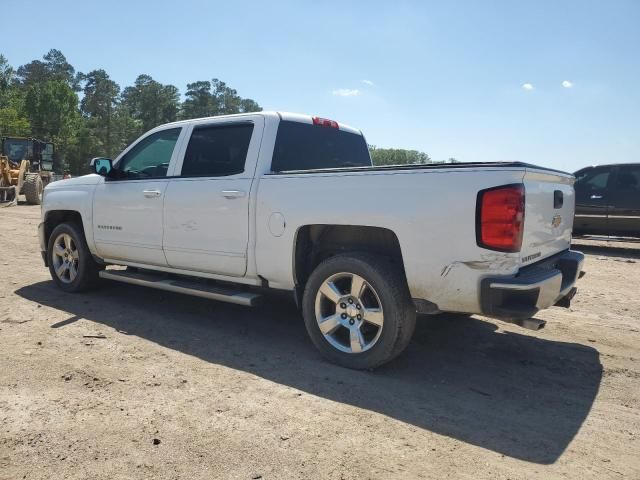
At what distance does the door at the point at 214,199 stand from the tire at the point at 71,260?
1515 millimetres

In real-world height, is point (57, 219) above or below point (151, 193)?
Answer: below

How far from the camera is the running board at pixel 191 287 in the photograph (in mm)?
4168

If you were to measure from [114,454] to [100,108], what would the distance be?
343ft

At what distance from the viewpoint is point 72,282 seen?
5809 millimetres

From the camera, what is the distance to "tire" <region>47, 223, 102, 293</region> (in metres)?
5.71

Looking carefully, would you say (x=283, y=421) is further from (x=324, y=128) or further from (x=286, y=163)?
(x=324, y=128)

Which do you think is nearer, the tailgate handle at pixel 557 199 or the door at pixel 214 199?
the tailgate handle at pixel 557 199

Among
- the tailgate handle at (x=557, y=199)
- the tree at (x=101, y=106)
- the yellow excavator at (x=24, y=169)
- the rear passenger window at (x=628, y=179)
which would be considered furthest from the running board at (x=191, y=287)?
the tree at (x=101, y=106)

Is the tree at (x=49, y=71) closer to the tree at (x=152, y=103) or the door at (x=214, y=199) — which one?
the tree at (x=152, y=103)

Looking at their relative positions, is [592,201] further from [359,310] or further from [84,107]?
[84,107]

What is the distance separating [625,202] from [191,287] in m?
9.77

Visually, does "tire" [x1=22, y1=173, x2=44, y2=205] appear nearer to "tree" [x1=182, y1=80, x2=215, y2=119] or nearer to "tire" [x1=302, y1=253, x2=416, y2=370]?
"tire" [x1=302, y1=253, x2=416, y2=370]

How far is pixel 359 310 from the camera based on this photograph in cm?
363

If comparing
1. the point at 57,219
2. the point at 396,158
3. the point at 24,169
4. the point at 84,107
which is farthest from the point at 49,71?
the point at 57,219
